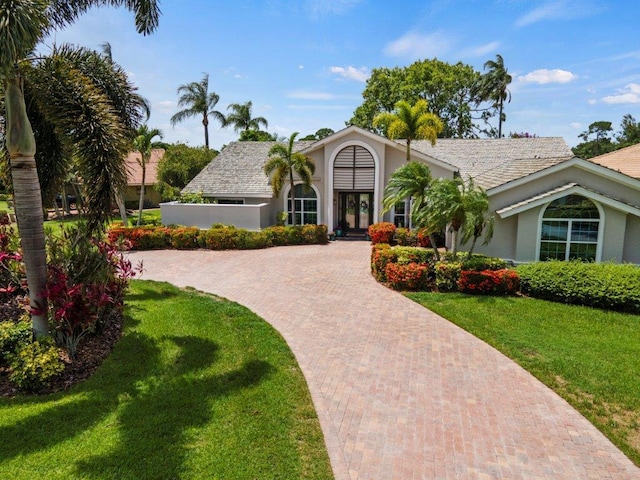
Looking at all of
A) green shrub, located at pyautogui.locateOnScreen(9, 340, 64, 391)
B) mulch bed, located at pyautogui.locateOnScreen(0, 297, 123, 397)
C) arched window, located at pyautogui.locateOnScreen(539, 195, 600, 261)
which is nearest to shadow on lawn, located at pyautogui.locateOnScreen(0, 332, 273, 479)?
mulch bed, located at pyautogui.locateOnScreen(0, 297, 123, 397)

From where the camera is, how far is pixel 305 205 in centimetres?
2562

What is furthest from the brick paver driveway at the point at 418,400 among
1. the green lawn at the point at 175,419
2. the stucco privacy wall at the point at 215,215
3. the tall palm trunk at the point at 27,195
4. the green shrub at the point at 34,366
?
the stucco privacy wall at the point at 215,215

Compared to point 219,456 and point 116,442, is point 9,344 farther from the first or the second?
point 219,456

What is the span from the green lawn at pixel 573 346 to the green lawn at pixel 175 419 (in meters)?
4.71

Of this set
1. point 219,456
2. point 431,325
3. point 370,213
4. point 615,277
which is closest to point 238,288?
point 431,325

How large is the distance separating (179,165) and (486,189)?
97.1 ft

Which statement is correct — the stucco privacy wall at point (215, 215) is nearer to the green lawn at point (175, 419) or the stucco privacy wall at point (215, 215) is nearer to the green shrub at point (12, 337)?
the green lawn at point (175, 419)

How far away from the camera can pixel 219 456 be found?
5.48 metres

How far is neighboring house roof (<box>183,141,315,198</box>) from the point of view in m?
26.2

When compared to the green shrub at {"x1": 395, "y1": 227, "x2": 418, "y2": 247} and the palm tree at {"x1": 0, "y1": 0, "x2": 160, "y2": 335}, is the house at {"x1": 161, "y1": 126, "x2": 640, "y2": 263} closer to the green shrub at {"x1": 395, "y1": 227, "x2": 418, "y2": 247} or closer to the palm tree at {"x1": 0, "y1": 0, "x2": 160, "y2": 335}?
the green shrub at {"x1": 395, "y1": 227, "x2": 418, "y2": 247}

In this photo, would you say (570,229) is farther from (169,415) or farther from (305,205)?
(169,415)

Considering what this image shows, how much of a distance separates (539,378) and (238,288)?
30.7ft

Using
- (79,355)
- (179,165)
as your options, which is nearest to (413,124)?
(79,355)

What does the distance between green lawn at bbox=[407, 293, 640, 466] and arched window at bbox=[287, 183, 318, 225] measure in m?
13.2
